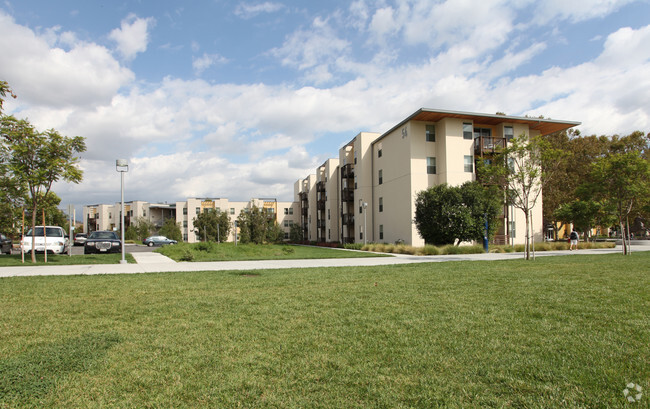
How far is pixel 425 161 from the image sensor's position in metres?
32.7

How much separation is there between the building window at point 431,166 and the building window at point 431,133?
1679 mm

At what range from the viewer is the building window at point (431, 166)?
32.9m

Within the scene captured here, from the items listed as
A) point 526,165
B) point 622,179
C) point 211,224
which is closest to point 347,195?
point 211,224

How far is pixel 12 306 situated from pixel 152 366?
15.5 feet

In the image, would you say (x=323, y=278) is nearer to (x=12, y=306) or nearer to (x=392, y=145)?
(x=12, y=306)

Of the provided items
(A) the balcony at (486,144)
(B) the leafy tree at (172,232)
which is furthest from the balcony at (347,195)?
(B) the leafy tree at (172,232)

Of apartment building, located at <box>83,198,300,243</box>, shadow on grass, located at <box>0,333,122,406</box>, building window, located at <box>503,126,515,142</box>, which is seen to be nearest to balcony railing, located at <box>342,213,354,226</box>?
building window, located at <box>503,126,515,142</box>

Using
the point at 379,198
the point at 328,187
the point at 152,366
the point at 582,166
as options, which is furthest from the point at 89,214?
the point at 152,366

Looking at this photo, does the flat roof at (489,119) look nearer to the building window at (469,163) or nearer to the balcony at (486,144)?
the balcony at (486,144)

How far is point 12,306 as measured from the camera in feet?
22.0

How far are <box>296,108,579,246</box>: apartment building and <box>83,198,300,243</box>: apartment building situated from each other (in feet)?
96.9

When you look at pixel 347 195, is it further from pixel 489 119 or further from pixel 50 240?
pixel 50 240

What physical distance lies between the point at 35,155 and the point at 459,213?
73.0ft

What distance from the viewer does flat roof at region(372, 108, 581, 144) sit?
30.8m
